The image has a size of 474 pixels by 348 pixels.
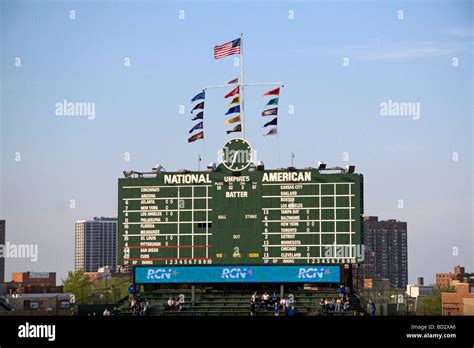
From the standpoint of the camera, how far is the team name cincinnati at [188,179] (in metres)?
63.6

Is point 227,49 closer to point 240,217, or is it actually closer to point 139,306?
point 240,217

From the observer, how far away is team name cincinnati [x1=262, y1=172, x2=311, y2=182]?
206 ft

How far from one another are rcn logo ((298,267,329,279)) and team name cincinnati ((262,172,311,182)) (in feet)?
17.5

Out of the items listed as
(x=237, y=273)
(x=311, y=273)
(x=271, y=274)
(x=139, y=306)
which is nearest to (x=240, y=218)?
(x=237, y=273)

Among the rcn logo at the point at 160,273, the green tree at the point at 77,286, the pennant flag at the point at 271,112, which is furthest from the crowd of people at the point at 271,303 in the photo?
the green tree at the point at 77,286

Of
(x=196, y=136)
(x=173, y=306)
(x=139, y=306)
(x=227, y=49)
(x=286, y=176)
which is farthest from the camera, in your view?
(x=227, y=49)

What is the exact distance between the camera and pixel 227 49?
65812 millimetres

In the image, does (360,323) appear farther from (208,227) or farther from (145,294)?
(145,294)

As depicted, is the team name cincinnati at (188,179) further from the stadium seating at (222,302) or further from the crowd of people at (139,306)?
the crowd of people at (139,306)

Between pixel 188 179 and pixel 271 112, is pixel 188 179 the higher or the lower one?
the lower one

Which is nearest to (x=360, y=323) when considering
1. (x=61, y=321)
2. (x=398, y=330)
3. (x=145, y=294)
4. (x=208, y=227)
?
(x=398, y=330)

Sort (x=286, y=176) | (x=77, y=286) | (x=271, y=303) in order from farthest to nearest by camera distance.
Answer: (x=77, y=286), (x=271, y=303), (x=286, y=176)

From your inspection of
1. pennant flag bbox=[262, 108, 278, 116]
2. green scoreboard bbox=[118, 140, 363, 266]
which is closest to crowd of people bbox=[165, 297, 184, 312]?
green scoreboard bbox=[118, 140, 363, 266]

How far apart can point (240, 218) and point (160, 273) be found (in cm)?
601
